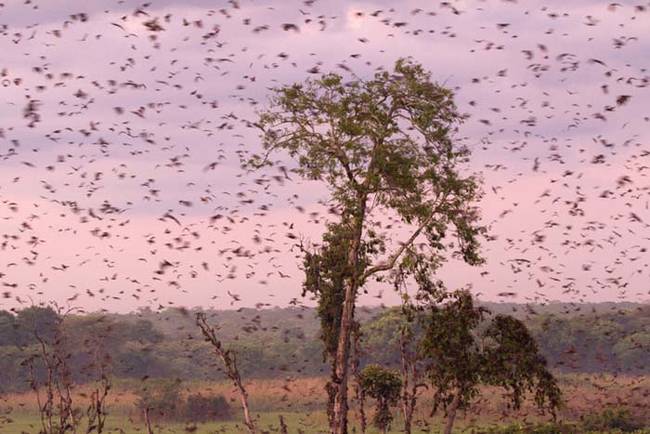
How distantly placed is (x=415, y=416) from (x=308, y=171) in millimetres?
30574

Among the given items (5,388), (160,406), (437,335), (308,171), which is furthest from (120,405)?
(437,335)

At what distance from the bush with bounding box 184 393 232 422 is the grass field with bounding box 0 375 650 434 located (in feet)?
3.80

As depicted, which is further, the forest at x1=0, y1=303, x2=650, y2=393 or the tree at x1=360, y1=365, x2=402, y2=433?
the forest at x1=0, y1=303, x2=650, y2=393

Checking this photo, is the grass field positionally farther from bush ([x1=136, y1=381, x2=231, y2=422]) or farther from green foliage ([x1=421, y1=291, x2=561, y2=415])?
green foliage ([x1=421, y1=291, x2=561, y2=415])

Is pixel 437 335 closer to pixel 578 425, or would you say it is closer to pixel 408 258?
pixel 408 258

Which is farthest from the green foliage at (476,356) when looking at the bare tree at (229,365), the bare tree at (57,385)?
the bare tree at (57,385)

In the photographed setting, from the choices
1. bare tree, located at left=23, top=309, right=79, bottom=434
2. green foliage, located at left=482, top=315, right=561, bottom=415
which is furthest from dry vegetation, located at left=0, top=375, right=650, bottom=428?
bare tree, located at left=23, top=309, right=79, bottom=434

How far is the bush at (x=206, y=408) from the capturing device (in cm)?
7431

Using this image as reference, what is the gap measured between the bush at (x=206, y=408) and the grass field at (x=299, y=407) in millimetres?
1159

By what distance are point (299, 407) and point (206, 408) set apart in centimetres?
895

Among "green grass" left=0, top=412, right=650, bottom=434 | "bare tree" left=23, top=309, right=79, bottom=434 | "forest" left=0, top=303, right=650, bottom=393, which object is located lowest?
"green grass" left=0, top=412, right=650, bottom=434

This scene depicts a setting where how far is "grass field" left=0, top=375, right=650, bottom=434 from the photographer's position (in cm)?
6406

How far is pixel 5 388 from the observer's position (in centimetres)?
9862

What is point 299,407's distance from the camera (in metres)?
80.2
